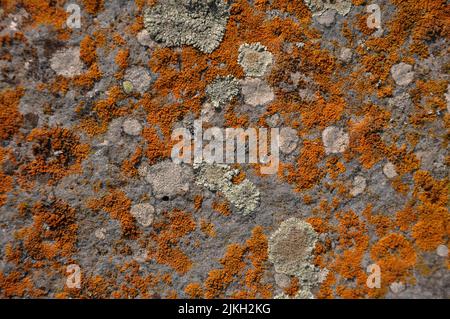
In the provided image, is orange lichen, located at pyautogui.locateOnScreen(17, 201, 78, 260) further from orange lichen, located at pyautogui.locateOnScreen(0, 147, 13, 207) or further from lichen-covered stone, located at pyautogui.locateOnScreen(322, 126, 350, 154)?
lichen-covered stone, located at pyautogui.locateOnScreen(322, 126, 350, 154)

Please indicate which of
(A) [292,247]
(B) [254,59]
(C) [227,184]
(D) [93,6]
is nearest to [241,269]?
(A) [292,247]

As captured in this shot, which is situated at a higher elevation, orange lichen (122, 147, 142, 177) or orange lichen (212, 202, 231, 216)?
orange lichen (122, 147, 142, 177)

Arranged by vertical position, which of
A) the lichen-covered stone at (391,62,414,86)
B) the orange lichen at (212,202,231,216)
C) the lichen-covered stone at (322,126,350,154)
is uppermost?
the lichen-covered stone at (391,62,414,86)

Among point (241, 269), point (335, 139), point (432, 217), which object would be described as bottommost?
point (241, 269)

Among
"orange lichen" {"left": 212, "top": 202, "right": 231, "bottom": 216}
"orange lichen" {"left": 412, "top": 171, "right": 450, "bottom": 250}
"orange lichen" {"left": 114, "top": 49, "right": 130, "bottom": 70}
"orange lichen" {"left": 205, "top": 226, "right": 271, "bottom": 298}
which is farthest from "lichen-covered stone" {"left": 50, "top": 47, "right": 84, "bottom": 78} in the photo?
"orange lichen" {"left": 412, "top": 171, "right": 450, "bottom": 250}

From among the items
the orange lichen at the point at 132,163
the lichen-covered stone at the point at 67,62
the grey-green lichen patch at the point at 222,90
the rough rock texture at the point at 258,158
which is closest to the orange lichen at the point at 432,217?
the rough rock texture at the point at 258,158

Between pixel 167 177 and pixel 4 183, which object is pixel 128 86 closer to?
pixel 167 177
